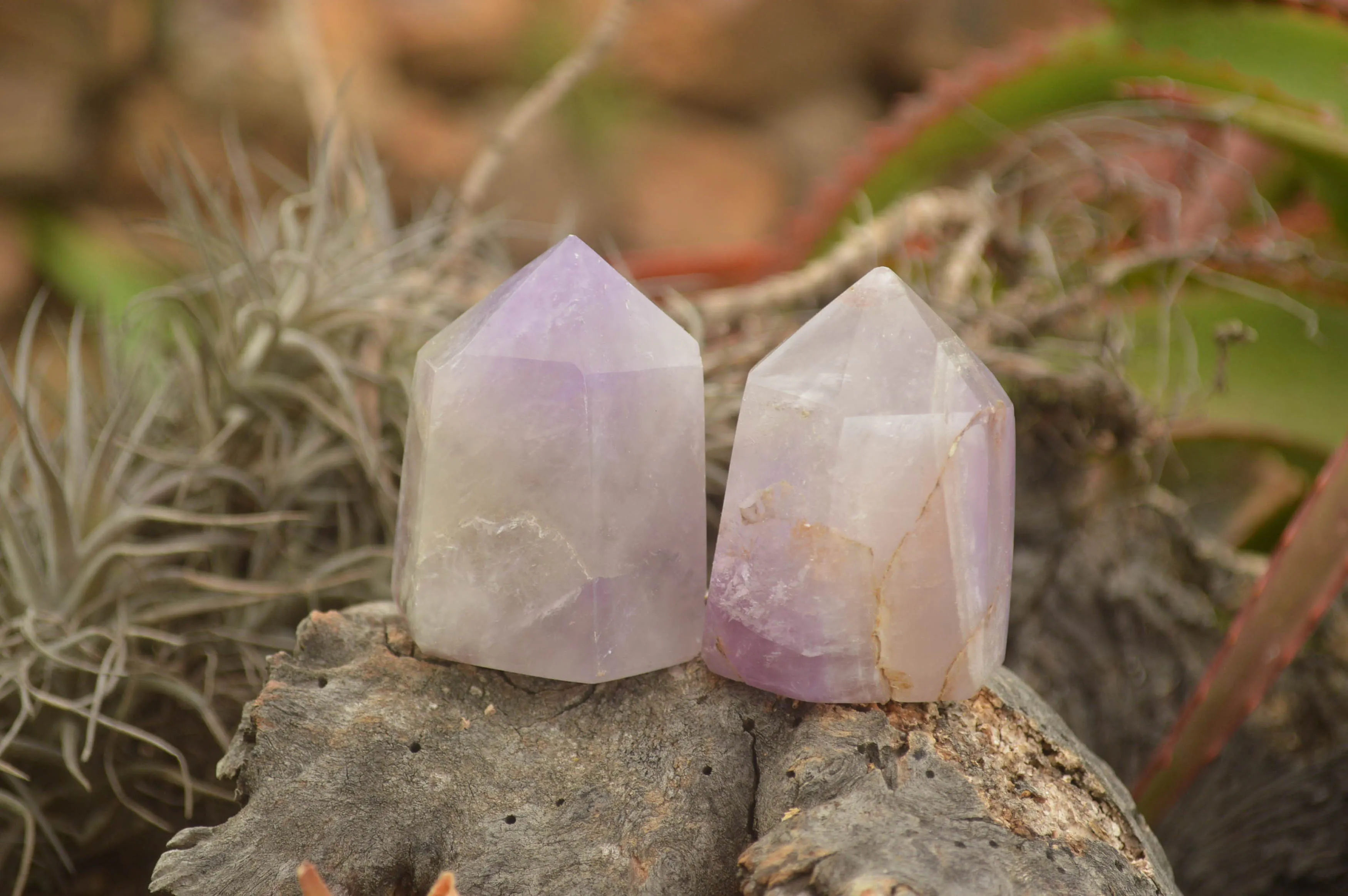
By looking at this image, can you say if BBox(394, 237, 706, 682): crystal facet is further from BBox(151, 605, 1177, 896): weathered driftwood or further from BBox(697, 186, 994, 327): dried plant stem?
BBox(697, 186, 994, 327): dried plant stem

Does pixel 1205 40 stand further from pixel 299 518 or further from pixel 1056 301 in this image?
pixel 299 518

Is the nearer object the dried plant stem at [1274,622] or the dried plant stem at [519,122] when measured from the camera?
the dried plant stem at [1274,622]

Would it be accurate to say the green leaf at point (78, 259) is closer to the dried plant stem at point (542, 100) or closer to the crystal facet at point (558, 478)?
the dried plant stem at point (542, 100)

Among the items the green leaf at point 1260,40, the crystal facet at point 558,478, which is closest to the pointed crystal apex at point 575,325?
the crystal facet at point 558,478

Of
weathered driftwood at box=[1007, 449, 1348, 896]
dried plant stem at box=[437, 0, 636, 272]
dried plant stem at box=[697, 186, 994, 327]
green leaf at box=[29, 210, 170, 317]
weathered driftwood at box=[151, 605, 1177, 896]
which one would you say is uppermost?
dried plant stem at box=[437, 0, 636, 272]

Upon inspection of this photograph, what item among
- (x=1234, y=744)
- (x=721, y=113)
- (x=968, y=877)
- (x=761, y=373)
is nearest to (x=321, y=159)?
(x=761, y=373)

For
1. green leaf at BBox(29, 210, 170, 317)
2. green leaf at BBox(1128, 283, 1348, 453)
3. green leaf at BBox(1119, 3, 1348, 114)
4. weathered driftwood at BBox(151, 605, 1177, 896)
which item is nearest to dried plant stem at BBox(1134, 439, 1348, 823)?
weathered driftwood at BBox(151, 605, 1177, 896)
